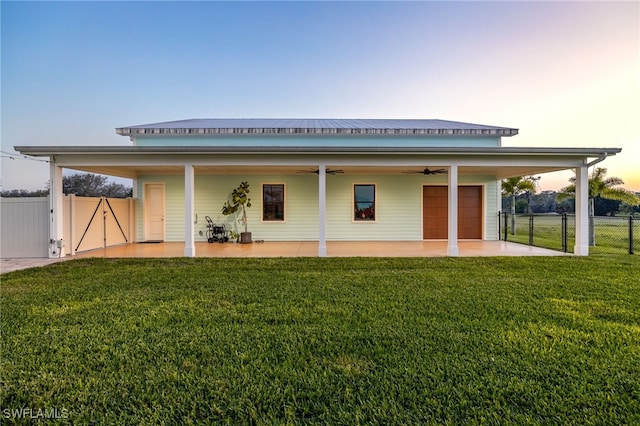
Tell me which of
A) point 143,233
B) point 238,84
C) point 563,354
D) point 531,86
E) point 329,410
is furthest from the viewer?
point 238,84

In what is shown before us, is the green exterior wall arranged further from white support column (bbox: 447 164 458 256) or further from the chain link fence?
white support column (bbox: 447 164 458 256)

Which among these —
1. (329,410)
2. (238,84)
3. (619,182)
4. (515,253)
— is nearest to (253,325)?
(329,410)

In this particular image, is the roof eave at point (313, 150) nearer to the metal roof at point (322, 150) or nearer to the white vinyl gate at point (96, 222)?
the metal roof at point (322, 150)

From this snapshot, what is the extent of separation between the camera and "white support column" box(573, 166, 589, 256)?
8.50 meters

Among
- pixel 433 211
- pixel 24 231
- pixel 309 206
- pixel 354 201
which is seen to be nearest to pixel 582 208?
pixel 433 211

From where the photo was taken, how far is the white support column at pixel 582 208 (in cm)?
850

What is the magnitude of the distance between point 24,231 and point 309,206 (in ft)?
28.6

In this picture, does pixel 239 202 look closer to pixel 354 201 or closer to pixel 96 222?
pixel 354 201

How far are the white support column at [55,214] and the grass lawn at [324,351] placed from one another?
3071 millimetres

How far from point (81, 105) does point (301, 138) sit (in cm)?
1317

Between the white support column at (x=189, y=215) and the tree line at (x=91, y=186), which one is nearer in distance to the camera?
the white support column at (x=189, y=215)

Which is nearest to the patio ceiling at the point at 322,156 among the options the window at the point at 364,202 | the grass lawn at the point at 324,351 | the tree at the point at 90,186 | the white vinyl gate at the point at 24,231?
the white vinyl gate at the point at 24,231

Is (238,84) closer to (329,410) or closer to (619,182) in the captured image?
(329,410)

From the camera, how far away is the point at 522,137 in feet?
55.9
